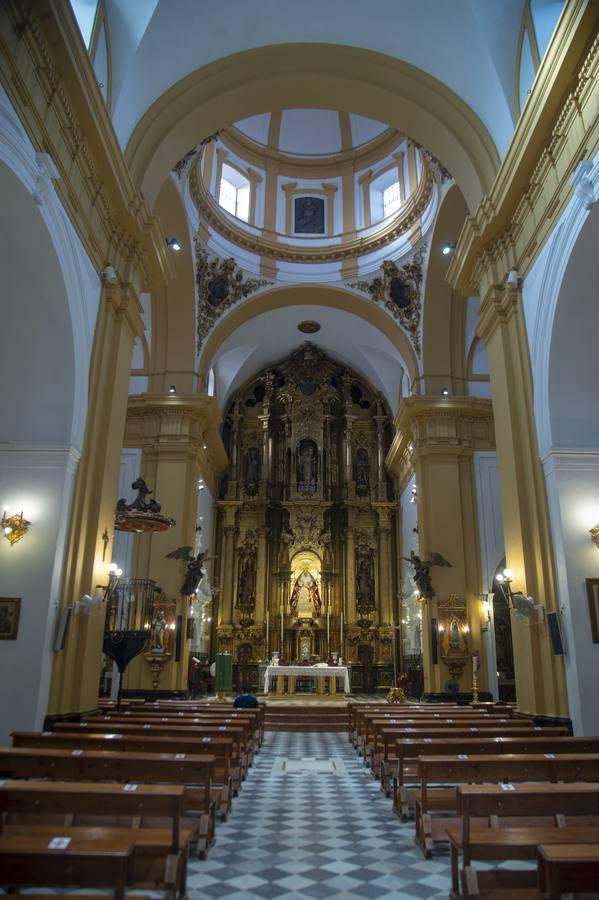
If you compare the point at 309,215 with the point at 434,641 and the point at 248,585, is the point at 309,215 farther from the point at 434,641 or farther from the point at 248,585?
the point at 434,641

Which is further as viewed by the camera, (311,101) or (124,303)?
(311,101)

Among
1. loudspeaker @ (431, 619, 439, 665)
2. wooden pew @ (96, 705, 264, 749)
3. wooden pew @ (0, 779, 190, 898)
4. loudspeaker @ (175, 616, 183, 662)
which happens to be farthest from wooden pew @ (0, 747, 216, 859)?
loudspeaker @ (431, 619, 439, 665)

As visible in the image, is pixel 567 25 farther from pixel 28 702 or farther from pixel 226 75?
pixel 28 702

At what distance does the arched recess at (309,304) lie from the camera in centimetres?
1797

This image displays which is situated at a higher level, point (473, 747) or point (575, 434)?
point (575, 434)

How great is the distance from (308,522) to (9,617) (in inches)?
613

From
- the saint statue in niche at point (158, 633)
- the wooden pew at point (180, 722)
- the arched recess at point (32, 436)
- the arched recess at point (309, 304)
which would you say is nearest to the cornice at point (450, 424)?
the arched recess at point (309, 304)

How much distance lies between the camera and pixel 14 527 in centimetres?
752

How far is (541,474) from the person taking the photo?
27.4 feet

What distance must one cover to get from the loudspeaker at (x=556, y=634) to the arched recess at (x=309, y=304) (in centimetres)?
1059

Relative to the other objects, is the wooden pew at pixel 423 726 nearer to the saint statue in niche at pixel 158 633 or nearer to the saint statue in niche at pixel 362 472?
the saint statue in niche at pixel 158 633

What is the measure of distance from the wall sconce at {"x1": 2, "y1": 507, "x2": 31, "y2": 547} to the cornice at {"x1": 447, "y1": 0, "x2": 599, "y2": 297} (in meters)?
7.27

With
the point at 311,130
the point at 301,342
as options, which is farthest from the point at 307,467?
the point at 311,130

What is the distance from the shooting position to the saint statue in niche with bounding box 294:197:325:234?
20.0 metres
